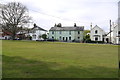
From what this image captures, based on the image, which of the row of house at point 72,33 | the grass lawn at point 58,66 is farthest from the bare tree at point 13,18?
the grass lawn at point 58,66

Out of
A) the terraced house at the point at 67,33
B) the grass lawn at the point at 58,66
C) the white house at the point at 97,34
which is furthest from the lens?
the terraced house at the point at 67,33

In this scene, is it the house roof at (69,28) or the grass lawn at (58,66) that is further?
the house roof at (69,28)

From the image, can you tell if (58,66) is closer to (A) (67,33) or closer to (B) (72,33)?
(B) (72,33)

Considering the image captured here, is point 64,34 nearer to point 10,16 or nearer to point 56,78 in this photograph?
point 10,16

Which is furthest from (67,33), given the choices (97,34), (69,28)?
(97,34)

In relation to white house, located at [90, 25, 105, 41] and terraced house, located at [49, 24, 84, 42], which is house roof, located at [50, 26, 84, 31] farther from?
white house, located at [90, 25, 105, 41]

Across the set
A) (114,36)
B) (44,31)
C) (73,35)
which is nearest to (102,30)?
(114,36)

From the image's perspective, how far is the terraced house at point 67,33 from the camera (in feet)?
228

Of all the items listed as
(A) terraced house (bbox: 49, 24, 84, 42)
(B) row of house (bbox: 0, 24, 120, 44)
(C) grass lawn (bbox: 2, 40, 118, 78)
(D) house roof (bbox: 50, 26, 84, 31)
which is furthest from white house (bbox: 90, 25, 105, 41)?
(C) grass lawn (bbox: 2, 40, 118, 78)

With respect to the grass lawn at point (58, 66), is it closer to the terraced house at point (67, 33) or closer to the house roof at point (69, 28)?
the terraced house at point (67, 33)

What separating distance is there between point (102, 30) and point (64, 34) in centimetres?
1835

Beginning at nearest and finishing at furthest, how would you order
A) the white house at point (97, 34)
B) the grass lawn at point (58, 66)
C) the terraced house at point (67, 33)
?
1. the grass lawn at point (58, 66)
2. the white house at point (97, 34)
3. the terraced house at point (67, 33)

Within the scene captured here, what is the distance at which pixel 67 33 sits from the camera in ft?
233

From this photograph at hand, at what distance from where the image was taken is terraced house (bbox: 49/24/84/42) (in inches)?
2739
